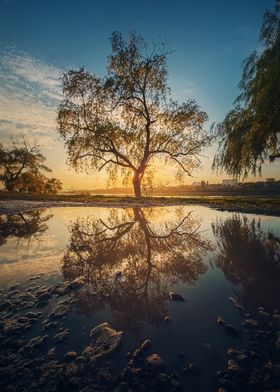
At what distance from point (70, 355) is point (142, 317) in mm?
805

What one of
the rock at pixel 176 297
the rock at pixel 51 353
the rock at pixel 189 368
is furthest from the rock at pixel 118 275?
the rock at pixel 189 368

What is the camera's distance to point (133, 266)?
417 cm

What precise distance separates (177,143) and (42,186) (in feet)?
106

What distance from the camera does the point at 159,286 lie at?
335 cm

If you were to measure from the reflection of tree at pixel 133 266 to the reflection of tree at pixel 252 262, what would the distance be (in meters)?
0.46

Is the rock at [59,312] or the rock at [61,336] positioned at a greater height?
the rock at [59,312]

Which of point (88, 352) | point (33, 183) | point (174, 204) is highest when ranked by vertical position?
point (33, 183)

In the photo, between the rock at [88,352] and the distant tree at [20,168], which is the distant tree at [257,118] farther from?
the distant tree at [20,168]

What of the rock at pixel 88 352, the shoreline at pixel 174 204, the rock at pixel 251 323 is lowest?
the rock at pixel 88 352

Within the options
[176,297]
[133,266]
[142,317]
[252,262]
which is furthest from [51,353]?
[252,262]

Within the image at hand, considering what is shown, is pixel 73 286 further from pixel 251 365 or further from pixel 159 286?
pixel 251 365

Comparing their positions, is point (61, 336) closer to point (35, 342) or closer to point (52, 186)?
point (35, 342)

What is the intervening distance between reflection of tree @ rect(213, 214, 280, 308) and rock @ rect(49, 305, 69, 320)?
199 centimetres

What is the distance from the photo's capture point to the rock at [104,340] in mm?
2020
